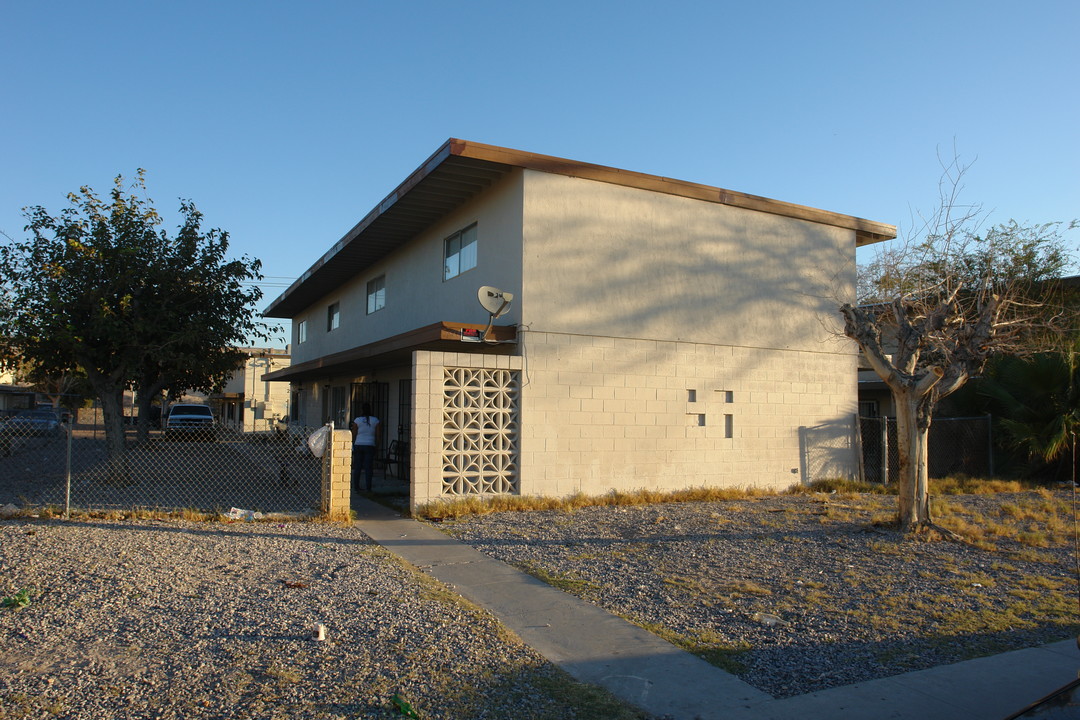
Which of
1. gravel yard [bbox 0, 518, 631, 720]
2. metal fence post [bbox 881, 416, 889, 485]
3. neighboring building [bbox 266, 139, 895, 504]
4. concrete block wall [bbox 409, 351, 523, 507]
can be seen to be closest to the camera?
gravel yard [bbox 0, 518, 631, 720]

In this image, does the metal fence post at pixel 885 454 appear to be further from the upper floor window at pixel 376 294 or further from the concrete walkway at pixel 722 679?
the upper floor window at pixel 376 294

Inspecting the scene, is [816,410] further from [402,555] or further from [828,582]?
[402,555]

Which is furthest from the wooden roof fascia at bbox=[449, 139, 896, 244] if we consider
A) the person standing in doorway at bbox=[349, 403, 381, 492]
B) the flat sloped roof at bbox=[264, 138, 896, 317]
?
the person standing in doorway at bbox=[349, 403, 381, 492]

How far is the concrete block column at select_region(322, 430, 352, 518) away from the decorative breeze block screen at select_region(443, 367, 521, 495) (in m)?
1.61

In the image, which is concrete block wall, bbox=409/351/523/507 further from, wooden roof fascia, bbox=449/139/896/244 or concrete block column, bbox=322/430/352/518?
wooden roof fascia, bbox=449/139/896/244

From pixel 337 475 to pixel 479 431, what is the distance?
2.35 m

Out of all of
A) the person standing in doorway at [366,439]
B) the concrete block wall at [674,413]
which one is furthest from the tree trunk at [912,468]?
the person standing in doorway at [366,439]

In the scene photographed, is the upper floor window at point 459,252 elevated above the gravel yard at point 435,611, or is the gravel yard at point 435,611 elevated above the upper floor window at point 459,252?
the upper floor window at point 459,252

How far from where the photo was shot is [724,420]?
47.2 feet

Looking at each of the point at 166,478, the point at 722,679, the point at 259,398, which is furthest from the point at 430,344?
the point at 259,398

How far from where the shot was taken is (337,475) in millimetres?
10508

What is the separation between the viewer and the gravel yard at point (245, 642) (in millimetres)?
4262

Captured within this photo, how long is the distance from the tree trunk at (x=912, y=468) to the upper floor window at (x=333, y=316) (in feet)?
54.2

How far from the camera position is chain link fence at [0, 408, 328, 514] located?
37.3 feet
